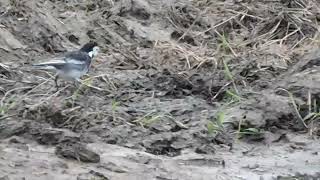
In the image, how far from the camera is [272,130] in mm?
6461

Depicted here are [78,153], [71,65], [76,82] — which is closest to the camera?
[78,153]

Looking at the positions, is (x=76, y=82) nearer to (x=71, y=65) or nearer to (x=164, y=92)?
(x=71, y=65)

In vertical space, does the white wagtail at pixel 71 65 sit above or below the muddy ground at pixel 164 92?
above

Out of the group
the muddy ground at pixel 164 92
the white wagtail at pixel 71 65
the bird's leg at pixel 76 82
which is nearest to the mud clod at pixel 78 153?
the muddy ground at pixel 164 92

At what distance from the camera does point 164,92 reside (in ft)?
24.1

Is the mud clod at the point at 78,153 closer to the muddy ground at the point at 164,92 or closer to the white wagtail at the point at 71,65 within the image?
the muddy ground at the point at 164,92

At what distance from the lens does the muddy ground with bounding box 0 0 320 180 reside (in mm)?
5688

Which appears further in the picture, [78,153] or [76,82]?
[76,82]

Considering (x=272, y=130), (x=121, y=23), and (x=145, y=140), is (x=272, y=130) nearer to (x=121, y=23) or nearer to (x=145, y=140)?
(x=145, y=140)

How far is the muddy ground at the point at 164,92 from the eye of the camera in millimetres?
5688

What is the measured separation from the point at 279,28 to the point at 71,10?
228 cm

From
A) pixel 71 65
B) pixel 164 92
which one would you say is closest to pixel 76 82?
pixel 71 65

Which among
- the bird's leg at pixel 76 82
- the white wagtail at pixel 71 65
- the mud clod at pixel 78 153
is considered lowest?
the bird's leg at pixel 76 82

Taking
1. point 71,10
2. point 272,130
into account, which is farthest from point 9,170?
point 71,10
